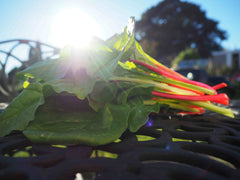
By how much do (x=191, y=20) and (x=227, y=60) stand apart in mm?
10207

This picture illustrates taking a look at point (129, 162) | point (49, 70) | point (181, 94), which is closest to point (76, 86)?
point (49, 70)

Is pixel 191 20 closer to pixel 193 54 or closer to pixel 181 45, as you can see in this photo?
pixel 181 45

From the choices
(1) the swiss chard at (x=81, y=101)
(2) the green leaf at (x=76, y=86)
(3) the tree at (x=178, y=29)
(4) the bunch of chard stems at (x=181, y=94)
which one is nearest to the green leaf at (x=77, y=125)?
(1) the swiss chard at (x=81, y=101)

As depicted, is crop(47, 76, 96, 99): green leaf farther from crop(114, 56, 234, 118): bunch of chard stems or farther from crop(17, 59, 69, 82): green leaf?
crop(114, 56, 234, 118): bunch of chard stems

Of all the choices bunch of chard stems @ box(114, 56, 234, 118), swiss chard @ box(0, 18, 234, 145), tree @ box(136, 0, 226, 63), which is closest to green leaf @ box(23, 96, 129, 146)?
swiss chard @ box(0, 18, 234, 145)

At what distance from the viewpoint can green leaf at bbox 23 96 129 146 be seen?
734mm

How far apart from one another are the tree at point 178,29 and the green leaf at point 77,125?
36874 millimetres

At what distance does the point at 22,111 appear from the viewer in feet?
3.08

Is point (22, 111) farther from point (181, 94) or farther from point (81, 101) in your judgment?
point (181, 94)

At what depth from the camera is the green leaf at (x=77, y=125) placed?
28.9 inches

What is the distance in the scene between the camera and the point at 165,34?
3697 cm

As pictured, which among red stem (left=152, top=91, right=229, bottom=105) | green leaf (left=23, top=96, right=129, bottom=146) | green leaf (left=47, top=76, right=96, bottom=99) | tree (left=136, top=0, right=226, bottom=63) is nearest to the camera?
green leaf (left=23, top=96, right=129, bottom=146)

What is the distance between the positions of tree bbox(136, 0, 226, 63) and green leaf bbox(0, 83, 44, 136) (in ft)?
121

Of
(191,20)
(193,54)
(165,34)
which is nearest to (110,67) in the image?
(193,54)
